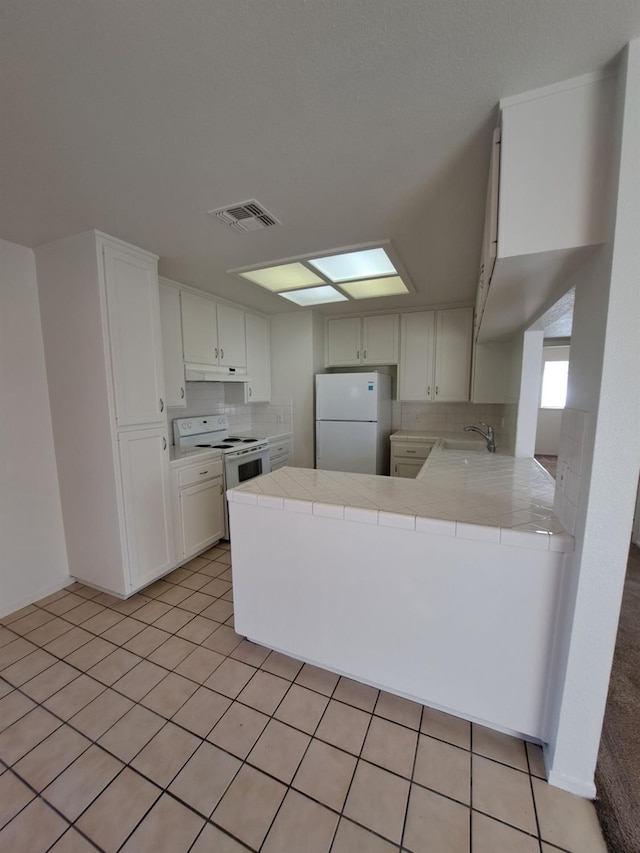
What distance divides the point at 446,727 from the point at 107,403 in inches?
92.6

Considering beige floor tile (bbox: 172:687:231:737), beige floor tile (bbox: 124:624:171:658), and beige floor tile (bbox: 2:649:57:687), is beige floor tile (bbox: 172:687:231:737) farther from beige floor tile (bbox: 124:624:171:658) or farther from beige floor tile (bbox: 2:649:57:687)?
beige floor tile (bbox: 2:649:57:687)

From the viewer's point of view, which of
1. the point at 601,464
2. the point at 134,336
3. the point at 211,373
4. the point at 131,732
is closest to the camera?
the point at 601,464

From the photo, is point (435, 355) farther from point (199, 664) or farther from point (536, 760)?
point (199, 664)

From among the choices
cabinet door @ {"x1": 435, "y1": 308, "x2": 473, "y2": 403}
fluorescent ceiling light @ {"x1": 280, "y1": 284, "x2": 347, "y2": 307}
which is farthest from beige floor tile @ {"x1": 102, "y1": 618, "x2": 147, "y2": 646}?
cabinet door @ {"x1": 435, "y1": 308, "x2": 473, "y2": 403}

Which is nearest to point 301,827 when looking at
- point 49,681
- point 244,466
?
point 49,681

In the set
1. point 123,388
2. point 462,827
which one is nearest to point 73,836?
point 462,827

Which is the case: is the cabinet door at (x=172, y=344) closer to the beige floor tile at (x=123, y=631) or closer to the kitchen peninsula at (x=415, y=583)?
the kitchen peninsula at (x=415, y=583)

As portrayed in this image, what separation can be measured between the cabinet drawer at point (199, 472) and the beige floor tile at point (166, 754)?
4.99 feet

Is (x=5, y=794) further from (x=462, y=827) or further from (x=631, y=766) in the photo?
(x=631, y=766)

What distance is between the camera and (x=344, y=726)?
1.37 meters

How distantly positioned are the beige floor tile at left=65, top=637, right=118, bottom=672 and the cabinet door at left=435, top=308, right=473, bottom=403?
3395mm

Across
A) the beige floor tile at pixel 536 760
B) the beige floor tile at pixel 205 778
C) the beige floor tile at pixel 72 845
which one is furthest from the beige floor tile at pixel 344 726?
the beige floor tile at pixel 72 845

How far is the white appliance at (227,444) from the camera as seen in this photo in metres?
3.01

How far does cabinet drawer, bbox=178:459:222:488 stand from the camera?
8.45ft
